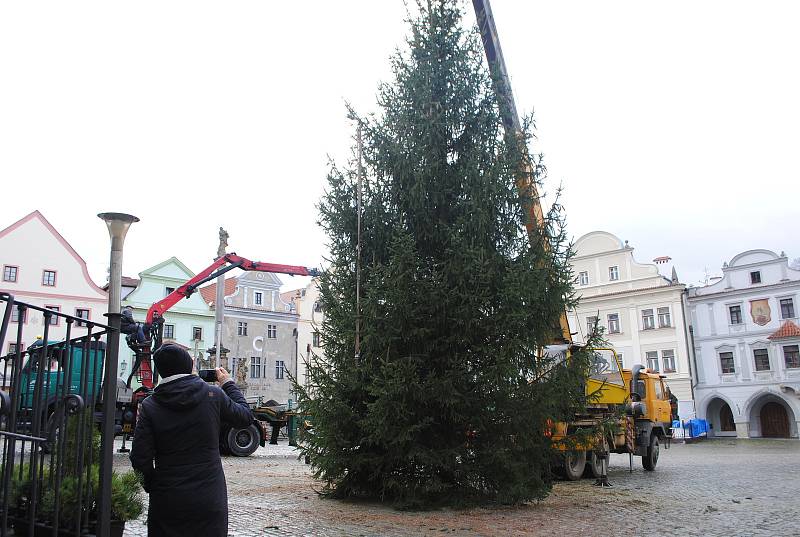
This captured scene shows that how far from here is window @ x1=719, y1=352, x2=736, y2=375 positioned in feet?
148

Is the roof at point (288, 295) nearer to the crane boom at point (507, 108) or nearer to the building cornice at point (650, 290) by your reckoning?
the building cornice at point (650, 290)

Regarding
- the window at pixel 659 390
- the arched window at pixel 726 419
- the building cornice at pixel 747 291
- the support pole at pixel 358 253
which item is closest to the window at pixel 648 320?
the building cornice at pixel 747 291

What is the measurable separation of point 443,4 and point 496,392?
674cm

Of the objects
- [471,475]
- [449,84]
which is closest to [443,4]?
[449,84]

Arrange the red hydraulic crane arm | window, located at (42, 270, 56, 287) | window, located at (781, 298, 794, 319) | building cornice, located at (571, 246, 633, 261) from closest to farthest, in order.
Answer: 1. the red hydraulic crane arm
2. window, located at (42, 270, 56, 287)
3. window, located at (781, 298, 794, 319)
4. building cornice, located at (571, 246, 633, 261)

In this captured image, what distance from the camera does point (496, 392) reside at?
978 centimetres

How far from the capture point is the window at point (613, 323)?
47666mm

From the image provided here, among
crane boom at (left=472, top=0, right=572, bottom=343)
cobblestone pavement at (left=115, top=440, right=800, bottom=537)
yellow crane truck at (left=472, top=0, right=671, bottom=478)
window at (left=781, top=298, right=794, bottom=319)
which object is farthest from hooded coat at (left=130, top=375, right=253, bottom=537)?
window at (left=781, top=298, right=794, bottom=319)

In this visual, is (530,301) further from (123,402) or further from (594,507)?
(123,402)

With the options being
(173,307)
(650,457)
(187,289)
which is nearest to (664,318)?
(650,457)

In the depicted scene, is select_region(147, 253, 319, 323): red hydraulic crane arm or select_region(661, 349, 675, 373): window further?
select_region(661, 349, 675, 373): window

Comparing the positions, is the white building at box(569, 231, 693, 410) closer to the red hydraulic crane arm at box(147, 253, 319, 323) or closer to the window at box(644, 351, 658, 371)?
the window at box(644, 351, 658, 371)

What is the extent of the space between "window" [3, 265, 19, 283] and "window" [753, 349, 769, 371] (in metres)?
46.5

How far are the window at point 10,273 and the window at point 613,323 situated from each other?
126 ft
